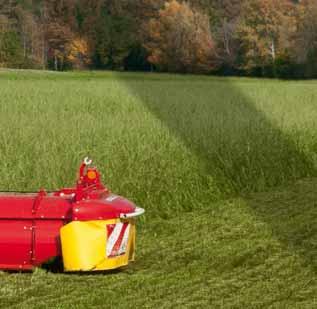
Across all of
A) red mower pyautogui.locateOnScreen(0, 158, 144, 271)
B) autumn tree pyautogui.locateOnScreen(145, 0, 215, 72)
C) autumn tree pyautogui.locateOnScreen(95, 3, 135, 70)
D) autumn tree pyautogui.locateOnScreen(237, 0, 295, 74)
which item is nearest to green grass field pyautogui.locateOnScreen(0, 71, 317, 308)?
red mower pyautogui.locateOnScreen(0, 158, 144, 271)

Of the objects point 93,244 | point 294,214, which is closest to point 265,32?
point 294,214

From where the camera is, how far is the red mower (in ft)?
15.4

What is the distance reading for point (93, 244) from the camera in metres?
4.71

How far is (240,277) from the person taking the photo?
4762 mm

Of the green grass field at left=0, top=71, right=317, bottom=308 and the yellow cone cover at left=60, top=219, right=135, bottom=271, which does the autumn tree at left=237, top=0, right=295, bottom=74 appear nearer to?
the green grass field at left=0, top=71, right=317, bottom=308

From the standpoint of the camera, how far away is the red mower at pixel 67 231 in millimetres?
4703

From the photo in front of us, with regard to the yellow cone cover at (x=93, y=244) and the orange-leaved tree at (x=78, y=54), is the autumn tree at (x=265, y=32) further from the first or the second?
the yellow cone cover at (x=93, y=244)

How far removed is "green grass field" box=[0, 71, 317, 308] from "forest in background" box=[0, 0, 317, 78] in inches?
1383

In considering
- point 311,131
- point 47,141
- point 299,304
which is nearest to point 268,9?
point 311,131

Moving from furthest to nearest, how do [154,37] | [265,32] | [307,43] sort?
[154,37] → [265,32] → [307,43]

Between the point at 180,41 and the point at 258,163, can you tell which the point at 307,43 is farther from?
the point at 258,163

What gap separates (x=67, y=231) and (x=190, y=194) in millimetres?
2802

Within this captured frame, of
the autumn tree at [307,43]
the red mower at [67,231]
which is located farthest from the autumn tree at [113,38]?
the red mower at [67,231]

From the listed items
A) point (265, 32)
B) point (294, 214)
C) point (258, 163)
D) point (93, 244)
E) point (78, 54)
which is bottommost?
point (294, 214)
